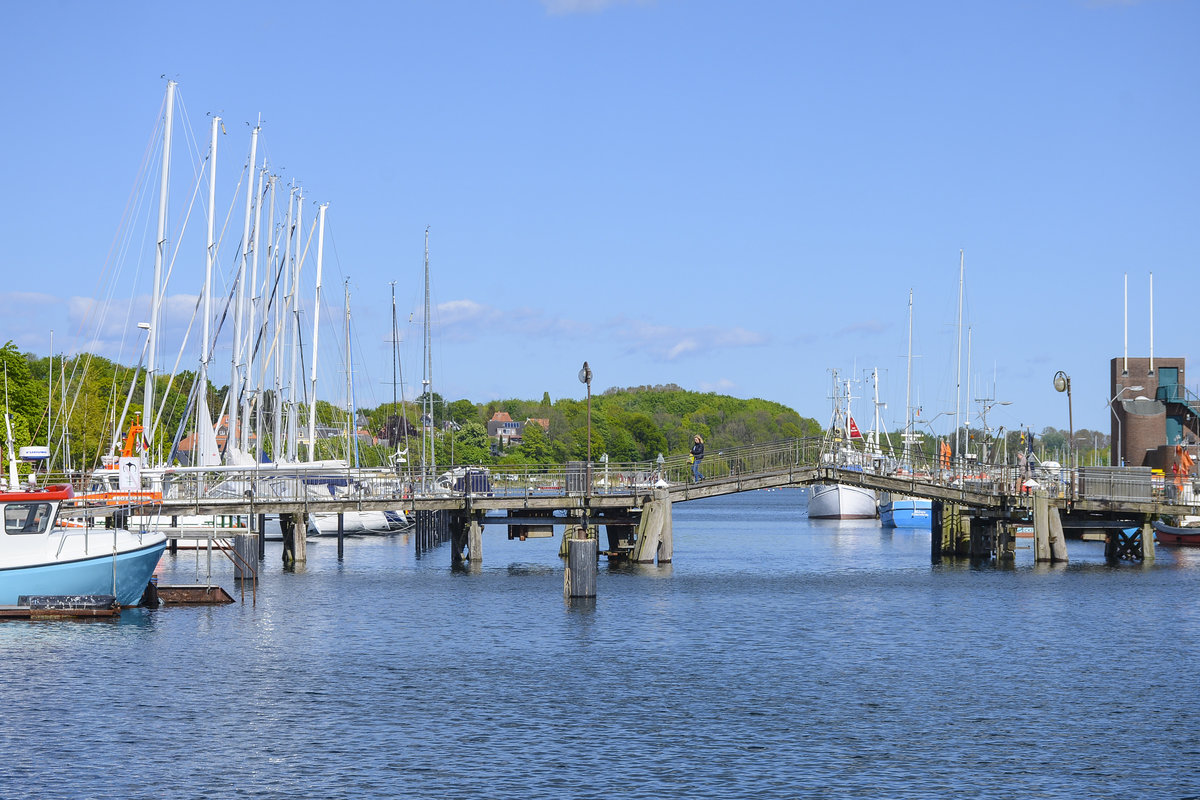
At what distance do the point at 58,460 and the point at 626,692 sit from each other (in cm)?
9067

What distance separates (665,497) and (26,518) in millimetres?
25260

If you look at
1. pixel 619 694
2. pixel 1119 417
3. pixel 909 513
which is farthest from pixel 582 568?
pixel 909 513

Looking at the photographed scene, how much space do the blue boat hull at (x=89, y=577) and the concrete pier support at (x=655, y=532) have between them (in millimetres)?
20863

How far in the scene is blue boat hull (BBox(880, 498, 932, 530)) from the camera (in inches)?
4250

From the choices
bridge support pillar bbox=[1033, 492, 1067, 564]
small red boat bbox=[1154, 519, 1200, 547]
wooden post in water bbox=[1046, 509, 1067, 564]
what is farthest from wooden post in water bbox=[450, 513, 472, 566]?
small red boat bbox=[1154, 519, 1200, 547]

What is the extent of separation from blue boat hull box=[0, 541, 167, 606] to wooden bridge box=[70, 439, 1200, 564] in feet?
26.2

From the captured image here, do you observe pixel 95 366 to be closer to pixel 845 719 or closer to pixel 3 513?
pixel 3 513

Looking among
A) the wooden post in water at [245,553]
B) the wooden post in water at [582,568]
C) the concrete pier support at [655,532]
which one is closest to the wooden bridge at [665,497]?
the concrete pier support at [655,532]

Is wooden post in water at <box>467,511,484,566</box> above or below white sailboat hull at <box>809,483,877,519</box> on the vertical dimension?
above

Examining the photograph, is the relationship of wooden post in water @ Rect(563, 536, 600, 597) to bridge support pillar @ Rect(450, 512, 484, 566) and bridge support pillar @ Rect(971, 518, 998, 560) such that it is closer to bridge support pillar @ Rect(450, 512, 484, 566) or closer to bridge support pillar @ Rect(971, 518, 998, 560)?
bridge support pillar @ Rect(450, 512, 484, 566)

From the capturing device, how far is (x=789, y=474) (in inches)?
2234

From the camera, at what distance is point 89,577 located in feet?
Result: 139

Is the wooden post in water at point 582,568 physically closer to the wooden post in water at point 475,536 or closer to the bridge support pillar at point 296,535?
the wooden post in water at point 475,536

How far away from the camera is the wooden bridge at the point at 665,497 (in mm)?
56844
